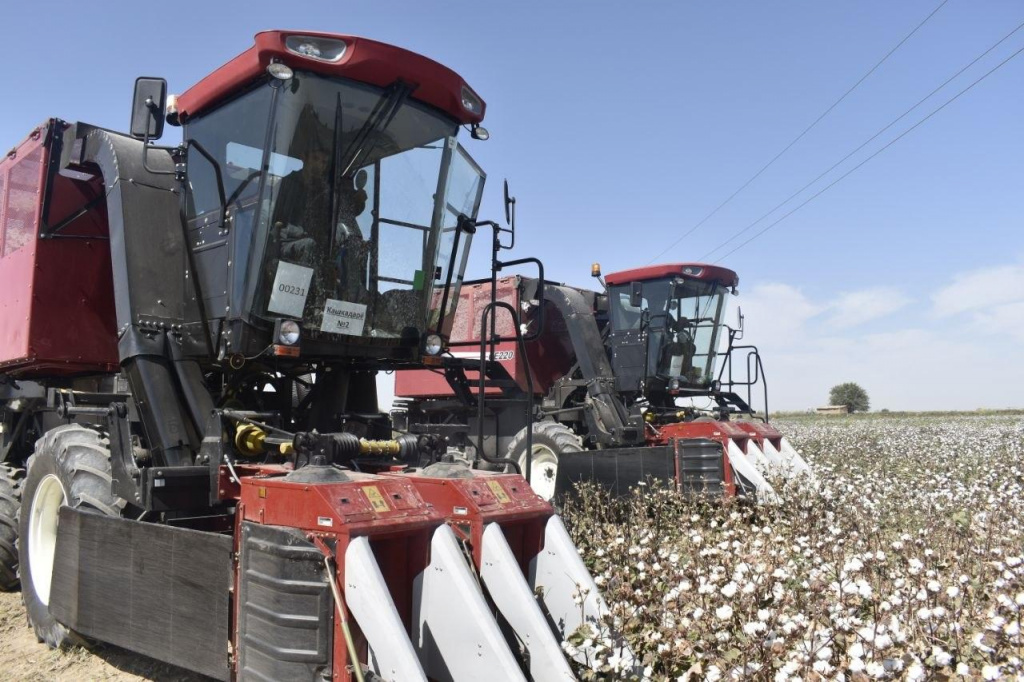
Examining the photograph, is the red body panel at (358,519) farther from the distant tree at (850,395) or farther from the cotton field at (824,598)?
the distant tree at (850,395)

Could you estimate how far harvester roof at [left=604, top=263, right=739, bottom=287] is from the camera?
10016mm

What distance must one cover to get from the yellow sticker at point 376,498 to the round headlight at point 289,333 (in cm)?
125

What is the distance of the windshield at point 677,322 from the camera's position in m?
10.1

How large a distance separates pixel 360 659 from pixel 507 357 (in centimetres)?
751

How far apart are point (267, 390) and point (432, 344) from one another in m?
1.15

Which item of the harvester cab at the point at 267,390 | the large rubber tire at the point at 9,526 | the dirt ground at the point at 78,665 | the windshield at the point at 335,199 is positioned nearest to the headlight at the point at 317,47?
the harvester cab at the point at 267,390

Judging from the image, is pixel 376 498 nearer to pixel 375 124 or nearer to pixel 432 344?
pixel 432 344

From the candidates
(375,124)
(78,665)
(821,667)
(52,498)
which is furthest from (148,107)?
(821,667)

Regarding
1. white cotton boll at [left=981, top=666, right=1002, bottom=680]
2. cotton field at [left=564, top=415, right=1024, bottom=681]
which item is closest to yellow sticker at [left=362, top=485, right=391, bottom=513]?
cotton field at [left=564, top=415, right=1024, bottom=681]

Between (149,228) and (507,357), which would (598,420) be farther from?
(149,228)

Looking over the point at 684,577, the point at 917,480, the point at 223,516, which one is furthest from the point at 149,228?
the point at 917,480

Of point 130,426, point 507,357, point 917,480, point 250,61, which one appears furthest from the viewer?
point 507,357

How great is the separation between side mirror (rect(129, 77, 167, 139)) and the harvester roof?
686cm

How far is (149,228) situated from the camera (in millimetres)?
4719
